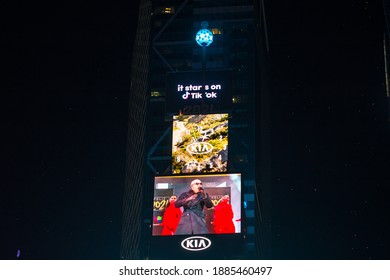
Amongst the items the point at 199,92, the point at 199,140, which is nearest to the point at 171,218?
the point at 199,140

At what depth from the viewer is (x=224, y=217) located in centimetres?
2580

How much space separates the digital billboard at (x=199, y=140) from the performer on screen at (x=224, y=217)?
259 cm

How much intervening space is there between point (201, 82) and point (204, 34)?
12.4ft

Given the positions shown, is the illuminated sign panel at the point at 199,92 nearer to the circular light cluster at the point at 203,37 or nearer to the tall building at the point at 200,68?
the circular light cluster at the point at 203,37

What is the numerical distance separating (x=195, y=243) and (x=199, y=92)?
724 centimetres

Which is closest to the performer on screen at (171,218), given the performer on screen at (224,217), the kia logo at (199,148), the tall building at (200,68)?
the performer on screen at (224,217)

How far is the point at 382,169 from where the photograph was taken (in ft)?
151

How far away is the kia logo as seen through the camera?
2847 centimetres

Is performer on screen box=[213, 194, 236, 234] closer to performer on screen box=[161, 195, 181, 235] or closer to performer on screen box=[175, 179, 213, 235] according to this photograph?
performer on screen box=[175, 179, 213, 235]

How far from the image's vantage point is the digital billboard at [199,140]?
92.2ft

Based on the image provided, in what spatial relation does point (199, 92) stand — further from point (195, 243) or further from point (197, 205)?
point (195, 243)

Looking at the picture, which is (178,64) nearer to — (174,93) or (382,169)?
(382,169)

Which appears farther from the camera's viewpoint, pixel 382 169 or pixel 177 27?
pixel 177 27

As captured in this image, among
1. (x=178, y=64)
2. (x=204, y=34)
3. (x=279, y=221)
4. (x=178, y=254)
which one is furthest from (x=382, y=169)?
(x=178, y=64)
